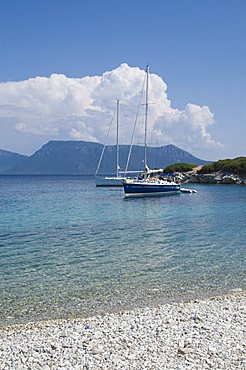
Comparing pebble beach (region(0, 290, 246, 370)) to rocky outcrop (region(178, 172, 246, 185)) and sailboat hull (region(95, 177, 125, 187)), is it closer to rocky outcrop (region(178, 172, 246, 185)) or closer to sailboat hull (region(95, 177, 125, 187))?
sailboat hull (region(95, 177, 125, 187))

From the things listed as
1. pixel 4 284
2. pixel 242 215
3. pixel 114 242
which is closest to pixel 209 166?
pixel 242 215

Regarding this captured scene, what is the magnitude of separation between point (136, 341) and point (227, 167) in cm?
11202

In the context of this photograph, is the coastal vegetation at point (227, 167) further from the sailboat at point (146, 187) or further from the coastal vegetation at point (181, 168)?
the sailboat at point (146, 187)

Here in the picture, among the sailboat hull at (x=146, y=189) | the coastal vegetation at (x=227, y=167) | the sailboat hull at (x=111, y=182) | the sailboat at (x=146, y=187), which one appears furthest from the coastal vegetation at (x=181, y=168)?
the sailboat hull at (x=146, y=189)

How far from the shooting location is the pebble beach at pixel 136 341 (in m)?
8.44

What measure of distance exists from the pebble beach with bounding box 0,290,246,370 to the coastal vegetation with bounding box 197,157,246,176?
4122 inches

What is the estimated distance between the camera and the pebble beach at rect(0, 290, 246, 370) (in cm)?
844

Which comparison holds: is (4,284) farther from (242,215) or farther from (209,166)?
(209,166)

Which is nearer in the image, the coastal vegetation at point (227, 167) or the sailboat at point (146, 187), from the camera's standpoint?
the sailboat at point (146, 187)

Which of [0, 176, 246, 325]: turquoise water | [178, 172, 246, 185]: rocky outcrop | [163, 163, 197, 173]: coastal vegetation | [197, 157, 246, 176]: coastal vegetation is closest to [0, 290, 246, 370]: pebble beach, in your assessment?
[0, 176, 246, 325]: turquoise water

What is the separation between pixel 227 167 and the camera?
118m

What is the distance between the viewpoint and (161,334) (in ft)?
33.1

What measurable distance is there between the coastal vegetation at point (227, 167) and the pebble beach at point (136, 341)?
105 metres

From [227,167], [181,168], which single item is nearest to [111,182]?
[227,167]
